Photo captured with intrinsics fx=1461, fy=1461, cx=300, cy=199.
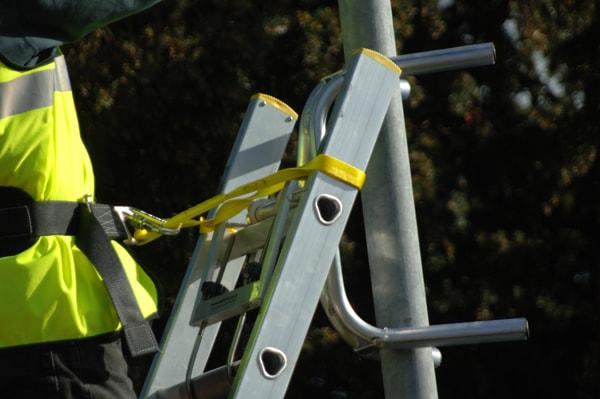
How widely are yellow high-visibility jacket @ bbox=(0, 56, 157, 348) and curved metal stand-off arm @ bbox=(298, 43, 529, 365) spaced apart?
15.6 inches

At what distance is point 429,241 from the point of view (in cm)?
604

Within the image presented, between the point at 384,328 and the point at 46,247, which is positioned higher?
the point at 46,247

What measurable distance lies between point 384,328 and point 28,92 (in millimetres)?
876

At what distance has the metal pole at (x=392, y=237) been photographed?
10.2ft

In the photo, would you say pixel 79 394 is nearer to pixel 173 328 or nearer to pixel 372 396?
pixel 173 328

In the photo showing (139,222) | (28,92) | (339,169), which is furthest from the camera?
(139,222)

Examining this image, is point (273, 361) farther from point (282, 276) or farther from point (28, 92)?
point (28, 92)

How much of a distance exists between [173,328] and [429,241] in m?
2.90

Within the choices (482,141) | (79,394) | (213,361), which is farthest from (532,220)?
(79,394)

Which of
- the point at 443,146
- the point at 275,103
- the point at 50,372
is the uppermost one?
the point at 275,103

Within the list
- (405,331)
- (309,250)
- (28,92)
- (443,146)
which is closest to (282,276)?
(309,250)

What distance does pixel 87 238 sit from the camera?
117 inches

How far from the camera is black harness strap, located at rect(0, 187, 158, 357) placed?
2902 mm

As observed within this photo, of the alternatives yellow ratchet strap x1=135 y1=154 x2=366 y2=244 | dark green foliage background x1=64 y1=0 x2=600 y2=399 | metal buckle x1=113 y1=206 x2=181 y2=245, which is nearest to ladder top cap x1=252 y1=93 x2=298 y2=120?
yellow ratchet strap x1=135 y1=154 x2=366 y2=244
